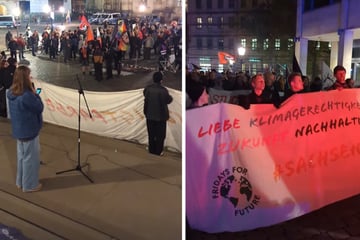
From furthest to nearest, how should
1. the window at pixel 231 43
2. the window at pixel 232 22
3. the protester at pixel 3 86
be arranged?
the window at pixel 232 22 < the window at pixel 231 43 < the protester at pixel 3 86

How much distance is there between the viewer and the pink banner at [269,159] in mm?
2701

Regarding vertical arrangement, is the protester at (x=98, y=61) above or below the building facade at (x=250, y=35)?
below

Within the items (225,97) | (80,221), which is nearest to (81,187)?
(80,221)

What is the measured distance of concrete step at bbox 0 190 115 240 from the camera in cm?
220

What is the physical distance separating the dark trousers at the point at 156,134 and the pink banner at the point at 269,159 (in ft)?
2.00

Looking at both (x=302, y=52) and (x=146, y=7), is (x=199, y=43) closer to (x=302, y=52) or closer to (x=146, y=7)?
(x=302, y=52)

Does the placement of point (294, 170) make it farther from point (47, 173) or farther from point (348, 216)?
point (47, 173)

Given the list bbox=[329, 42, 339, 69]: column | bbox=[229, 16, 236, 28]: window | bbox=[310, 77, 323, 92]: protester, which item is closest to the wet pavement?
bbox=[310, 77, 323, 92]: protester

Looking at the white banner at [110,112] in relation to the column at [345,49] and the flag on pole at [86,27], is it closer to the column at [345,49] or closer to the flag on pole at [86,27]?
the flag on pole at [86,27]

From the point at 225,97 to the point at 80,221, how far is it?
234cm

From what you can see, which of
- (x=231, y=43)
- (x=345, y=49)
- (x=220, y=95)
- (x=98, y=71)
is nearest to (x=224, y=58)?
(x=231, y=43)

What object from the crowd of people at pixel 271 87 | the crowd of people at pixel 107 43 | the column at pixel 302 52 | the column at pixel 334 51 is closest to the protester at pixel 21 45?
the crowd of people at pixel 107 43

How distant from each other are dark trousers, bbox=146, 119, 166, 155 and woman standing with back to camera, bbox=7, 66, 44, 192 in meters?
0.61

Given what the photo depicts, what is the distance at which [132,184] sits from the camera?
2117 mm
